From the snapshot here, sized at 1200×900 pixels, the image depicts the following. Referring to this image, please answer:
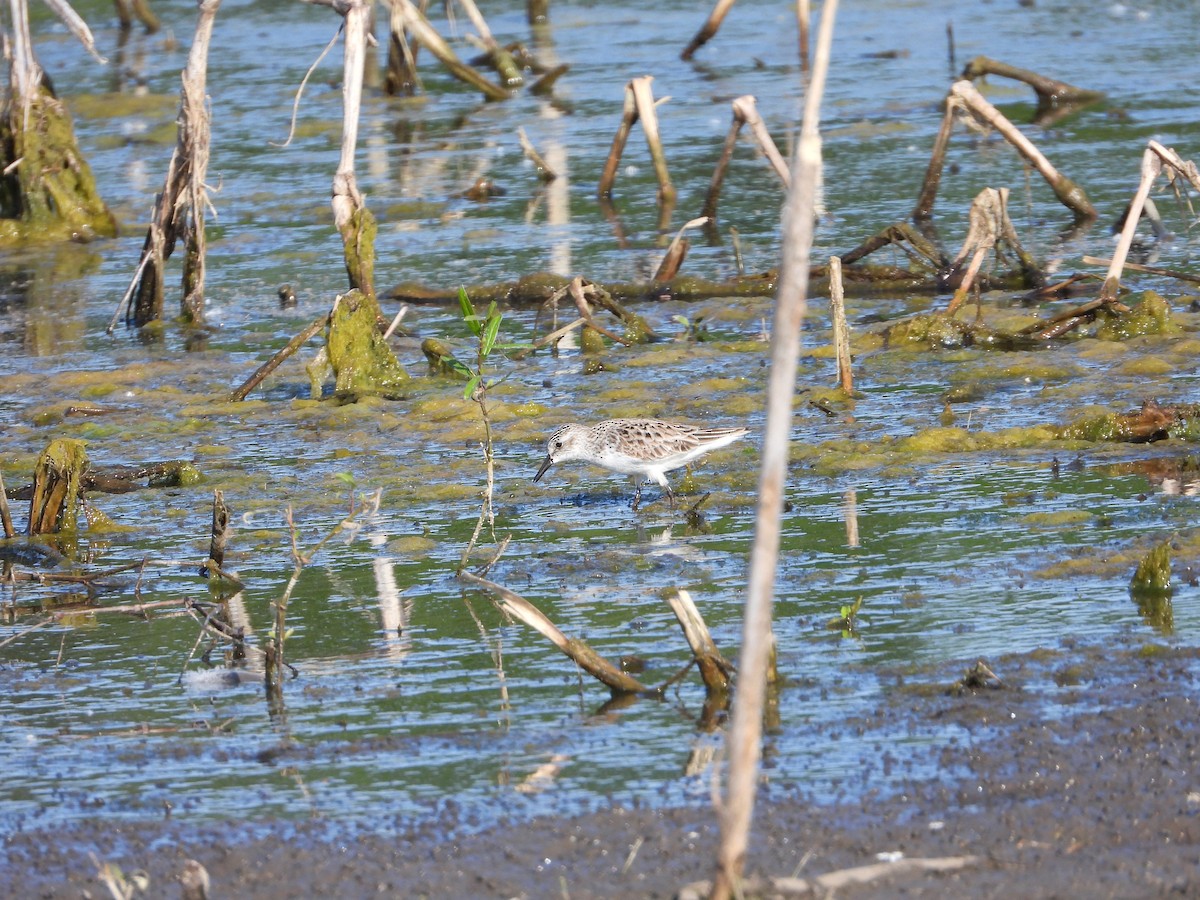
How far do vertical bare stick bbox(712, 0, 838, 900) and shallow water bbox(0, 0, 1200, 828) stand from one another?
51.5 inches

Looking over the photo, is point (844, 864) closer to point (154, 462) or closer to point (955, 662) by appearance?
point (955, 662)

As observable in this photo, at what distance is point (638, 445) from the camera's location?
8977mm

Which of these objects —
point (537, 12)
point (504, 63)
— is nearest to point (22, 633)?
point (504, 63)

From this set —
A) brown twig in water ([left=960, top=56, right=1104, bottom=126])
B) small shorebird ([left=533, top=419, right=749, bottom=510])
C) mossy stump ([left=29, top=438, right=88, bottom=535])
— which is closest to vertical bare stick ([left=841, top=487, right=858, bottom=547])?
small shorebird ([left=533, top=419, right=749, bottom=510])

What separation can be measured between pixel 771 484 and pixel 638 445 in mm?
4744

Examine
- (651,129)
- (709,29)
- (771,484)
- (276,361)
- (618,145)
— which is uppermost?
(771,484)

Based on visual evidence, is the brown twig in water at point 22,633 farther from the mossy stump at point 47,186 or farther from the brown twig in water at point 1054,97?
the brown twig in water at point 1054,97

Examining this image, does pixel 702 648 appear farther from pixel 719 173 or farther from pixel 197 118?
pixel 719 173

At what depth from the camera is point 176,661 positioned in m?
7.14

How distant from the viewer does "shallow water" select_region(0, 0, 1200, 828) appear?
6.07 m

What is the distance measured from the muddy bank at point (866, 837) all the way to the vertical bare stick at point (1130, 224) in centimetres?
558

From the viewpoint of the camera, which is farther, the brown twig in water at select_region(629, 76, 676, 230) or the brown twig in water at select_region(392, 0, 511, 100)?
the brown twig in water at select_region(392, 0, 511, 100)

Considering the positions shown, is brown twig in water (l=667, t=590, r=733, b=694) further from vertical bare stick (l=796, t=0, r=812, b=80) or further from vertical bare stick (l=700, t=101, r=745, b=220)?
vertical bare stick (l=796, t=0, r=812, b=80)

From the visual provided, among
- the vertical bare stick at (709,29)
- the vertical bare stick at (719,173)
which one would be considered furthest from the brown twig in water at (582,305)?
the vertical bare stick at (709,29)
